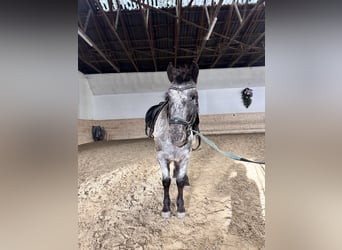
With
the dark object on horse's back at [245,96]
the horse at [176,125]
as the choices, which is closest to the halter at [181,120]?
the horse at [176,125]

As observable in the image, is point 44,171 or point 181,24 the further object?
point 181,24

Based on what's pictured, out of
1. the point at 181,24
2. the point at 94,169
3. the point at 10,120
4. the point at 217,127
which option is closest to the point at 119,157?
the point at 94,169

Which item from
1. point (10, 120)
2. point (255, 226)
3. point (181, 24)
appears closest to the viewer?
point (10, 120)

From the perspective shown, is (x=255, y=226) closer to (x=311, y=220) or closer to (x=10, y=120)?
(x=311, y=220)

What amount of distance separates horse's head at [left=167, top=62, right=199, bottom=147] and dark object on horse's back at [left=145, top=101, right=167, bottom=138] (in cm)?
8

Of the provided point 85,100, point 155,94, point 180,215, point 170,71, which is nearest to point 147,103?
point 155,94

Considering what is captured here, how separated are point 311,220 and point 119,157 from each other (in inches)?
35.8

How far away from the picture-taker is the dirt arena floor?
71 centimetres

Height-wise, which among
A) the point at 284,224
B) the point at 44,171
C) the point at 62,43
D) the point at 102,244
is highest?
the point at 62,43

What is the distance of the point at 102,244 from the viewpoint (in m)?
0.72

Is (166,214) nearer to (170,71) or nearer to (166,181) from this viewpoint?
(166,181)

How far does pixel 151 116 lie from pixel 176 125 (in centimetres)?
21

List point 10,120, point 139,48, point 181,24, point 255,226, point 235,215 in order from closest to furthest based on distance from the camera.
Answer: point 10,120 → point 255,226 → point 235,215 → point 139,48 → point 181,24

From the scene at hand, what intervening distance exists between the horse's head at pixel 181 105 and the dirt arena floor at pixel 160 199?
23cm
